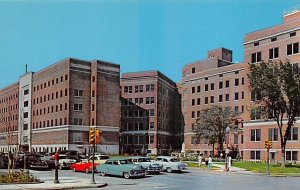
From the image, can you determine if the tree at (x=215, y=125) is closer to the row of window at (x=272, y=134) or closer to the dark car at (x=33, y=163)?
the row of window at (x=272, y=134)

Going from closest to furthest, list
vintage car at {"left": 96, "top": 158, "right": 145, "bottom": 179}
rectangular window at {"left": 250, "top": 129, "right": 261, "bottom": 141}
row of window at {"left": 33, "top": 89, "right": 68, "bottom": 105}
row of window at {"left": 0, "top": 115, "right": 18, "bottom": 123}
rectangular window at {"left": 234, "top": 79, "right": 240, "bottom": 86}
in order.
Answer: vintage car at {"left": 96, "top": 158, "right": 145, "bottom": 179} < row of window at {"left": 0, "top": 115, "right": 18, "bottom": 123} < rectangular window at {"left": 250, "top": 129, "right": 261, "bottom": 141} < row of window at {"left": 33, "top": 89, "right": 68, "bottom": 105} < rectangular window at {"left": 234, "top": 79, "right": 240, "bottom": 86}

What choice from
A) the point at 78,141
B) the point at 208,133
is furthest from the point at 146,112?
the point at 208,133

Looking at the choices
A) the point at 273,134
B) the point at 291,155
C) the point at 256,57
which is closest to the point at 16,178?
the point at 291,155

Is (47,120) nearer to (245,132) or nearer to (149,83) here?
(149,83)

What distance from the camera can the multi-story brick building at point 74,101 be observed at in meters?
93.7

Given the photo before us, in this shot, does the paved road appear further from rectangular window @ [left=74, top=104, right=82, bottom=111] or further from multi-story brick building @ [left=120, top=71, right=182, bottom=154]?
multi-story brick building @ [left=120, top=71, right=182, bottom=154]

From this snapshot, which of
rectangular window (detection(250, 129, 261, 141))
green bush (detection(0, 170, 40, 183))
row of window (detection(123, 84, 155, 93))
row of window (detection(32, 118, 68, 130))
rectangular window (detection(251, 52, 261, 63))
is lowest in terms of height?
green bush (detection(0, 170, 40, 183))

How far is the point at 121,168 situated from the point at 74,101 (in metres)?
60.1

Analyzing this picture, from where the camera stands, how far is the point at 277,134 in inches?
2788

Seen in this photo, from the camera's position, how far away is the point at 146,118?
372ft

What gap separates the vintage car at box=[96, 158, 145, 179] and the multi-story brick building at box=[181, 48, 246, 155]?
57603 millimetres

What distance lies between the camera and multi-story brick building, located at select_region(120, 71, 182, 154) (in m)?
108

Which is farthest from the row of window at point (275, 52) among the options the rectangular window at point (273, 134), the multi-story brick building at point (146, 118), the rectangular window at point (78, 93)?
the rectangular window at point (78, 93)

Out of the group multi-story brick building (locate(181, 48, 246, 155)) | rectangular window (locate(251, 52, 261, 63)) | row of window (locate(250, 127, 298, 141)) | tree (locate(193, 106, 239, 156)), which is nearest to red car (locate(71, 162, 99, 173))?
row of window (locate(250, 127, 298, 141))
